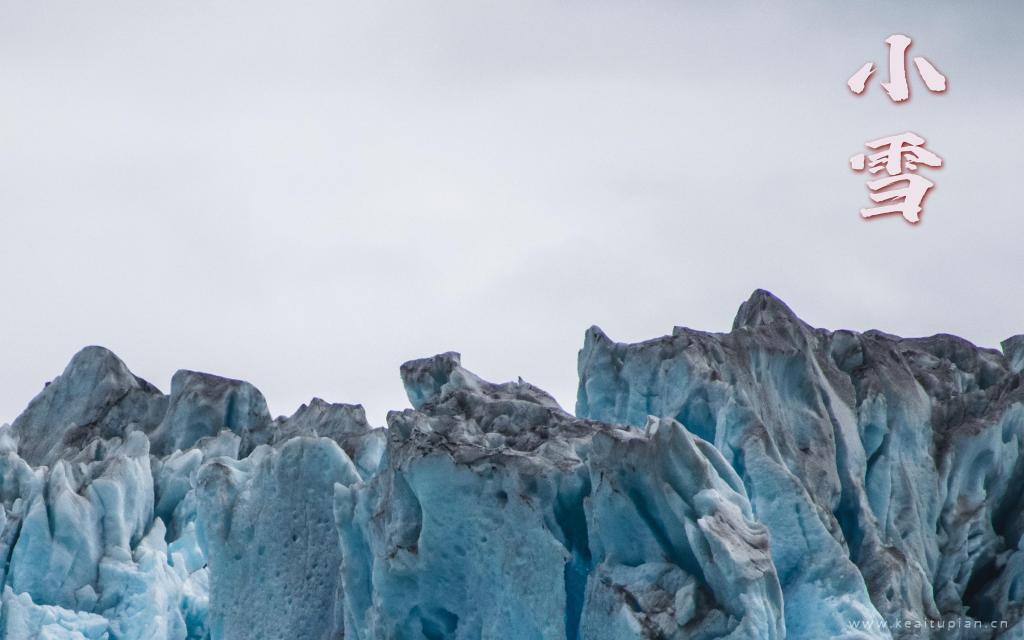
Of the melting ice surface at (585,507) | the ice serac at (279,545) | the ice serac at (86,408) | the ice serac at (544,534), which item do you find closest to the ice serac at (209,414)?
the melting ice surface at (585,507)

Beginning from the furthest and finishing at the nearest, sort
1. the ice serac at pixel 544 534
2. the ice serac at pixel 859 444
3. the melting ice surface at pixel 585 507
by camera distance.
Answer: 1. the ice serac at pixel 859 444
2. the melting ice surface at pixel 585 507
3. the ice serac at pixel 544 534

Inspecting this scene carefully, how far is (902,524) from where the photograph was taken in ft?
91.8

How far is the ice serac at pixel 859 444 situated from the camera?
85.6 feet

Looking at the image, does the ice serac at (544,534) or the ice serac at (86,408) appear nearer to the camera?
the ice serac at (544,534)

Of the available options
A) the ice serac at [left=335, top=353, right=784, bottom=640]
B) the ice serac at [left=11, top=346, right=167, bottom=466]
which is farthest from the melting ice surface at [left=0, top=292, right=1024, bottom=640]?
the ice serac at [left=11, top=346, right=167, bottom=466]

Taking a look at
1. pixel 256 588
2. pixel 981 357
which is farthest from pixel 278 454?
pixel 981 357

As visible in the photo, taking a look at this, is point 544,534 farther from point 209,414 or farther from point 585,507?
point 209,414

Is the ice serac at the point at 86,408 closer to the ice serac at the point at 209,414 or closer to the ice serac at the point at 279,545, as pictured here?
the ice serac at the point at 209,414

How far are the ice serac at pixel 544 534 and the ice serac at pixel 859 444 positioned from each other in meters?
2.53

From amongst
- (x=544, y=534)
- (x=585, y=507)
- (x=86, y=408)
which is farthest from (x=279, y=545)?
(x=86, y=408)

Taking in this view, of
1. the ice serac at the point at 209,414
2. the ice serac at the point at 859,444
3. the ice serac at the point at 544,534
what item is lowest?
the ice serac at the point at 544,534

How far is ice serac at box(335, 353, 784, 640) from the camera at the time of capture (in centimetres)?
2134

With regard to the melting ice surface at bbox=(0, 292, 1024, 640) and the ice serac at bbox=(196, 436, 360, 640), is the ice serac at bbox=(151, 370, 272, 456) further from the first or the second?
the ice serac at bbox=(196, 436, 360, 640)

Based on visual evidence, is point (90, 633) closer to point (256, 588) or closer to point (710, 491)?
point (256, 588)
